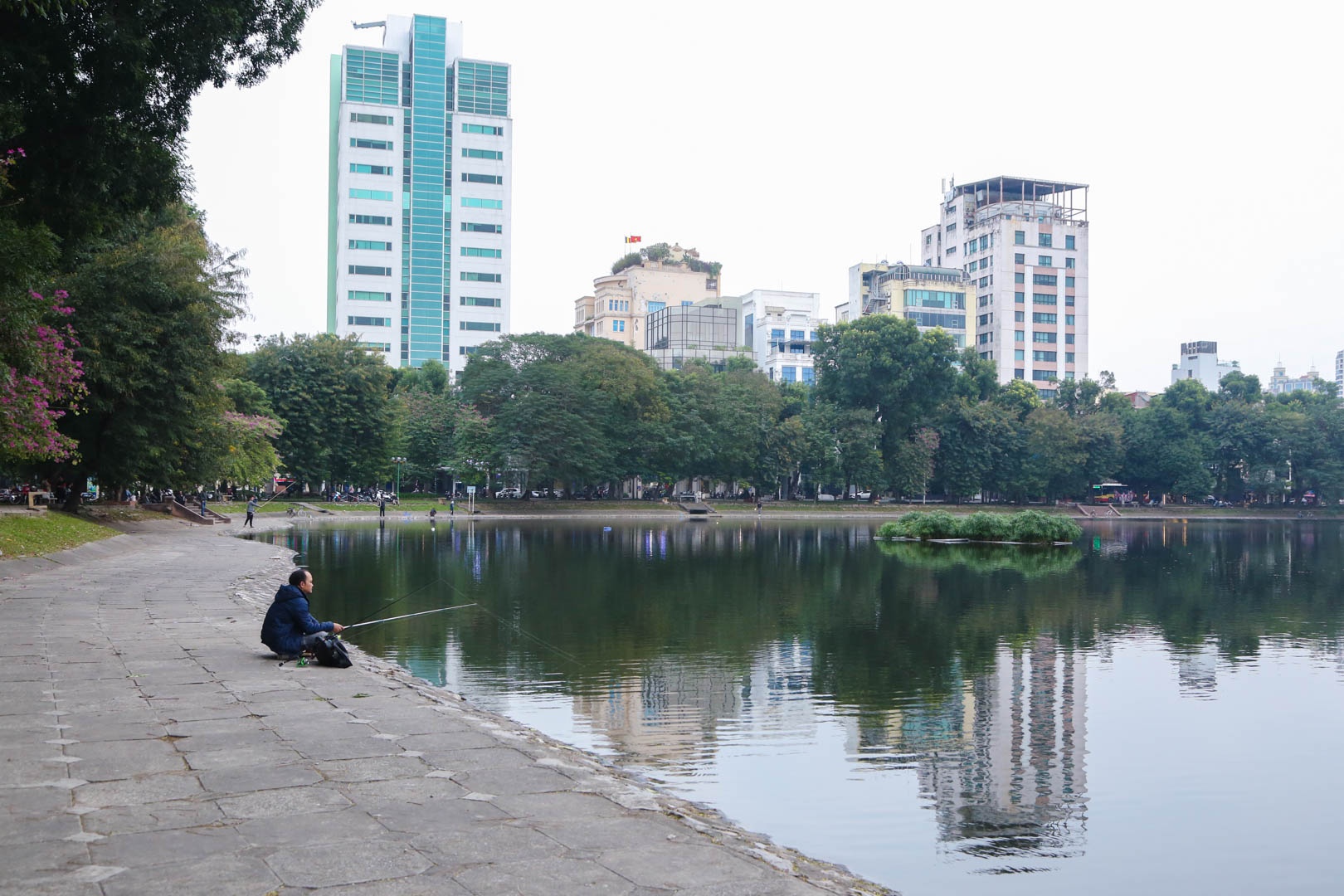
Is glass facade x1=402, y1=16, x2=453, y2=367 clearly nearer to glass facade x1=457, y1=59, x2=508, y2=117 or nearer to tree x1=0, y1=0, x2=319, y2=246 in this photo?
glass facade x1=457, y1=59, x2=508, y2=117

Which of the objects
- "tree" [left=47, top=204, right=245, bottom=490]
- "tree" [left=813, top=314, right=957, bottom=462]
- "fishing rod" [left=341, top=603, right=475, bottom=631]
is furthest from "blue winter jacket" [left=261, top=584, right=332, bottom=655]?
"tree" [left=813, top=314, right=957, bottom=462]

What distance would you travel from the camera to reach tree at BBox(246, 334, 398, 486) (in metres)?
66.4

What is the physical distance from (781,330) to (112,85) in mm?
118770

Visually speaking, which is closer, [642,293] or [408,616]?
[408,616]

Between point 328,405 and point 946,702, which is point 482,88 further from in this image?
point 946,702

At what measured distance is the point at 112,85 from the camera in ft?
49.1

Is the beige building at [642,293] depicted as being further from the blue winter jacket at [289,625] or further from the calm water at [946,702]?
the blue winter jacket at [289,625]

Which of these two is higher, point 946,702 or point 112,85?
point 112,85

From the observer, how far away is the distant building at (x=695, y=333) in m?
134

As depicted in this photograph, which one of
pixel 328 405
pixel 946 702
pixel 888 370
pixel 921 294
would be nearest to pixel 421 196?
pixel 921 294

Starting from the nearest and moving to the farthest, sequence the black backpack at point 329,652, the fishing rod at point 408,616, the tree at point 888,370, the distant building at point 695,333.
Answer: the black backpack at point 329,652 < the fishing rod at point 408,616 < the tree at point 888,370 < the distant building at point 695,333

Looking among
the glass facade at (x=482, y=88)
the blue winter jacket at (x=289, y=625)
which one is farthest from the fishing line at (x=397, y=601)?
the glass facade at (x=482, y=88)

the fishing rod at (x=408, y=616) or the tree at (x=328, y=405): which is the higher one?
the tree at (x=328, y=405)

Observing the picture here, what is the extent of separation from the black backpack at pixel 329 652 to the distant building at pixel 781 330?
11338 centimetres
